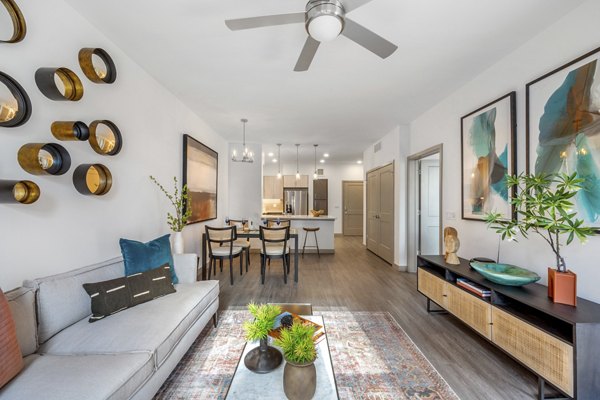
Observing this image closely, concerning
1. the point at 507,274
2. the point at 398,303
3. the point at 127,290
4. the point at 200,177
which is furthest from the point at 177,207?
the point at 507,274

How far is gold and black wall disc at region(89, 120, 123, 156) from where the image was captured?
2207mm

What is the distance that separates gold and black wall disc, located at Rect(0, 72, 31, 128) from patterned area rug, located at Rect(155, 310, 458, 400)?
2017mm

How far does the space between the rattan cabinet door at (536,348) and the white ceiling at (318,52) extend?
2394 mm

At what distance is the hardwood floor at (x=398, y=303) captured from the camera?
1903 mm

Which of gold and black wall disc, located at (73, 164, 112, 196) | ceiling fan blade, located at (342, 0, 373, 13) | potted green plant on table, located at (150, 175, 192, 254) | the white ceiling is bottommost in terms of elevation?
potted green plant on table, located at (150, 175, 192, 254)

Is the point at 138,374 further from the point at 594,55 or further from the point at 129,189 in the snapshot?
the point at 594,55

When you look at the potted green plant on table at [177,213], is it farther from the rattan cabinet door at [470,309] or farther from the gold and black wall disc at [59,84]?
the rattan cabinet door at [470,309]

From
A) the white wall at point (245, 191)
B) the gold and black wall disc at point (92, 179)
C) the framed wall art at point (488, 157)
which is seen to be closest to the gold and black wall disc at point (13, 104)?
the gold and black wall disc at point (92, 179)

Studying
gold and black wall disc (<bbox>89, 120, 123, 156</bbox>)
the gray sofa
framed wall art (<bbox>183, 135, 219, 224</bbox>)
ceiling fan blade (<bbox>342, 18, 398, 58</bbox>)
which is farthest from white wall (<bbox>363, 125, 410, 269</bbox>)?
gold and black wall disc (<bbox>89, 120, 123, 156</bbox>)

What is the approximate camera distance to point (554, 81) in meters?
2.09

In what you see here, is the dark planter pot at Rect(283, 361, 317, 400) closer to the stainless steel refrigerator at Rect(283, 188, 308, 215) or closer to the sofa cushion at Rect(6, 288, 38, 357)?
the sofa cushion at Rect(6, 288, 38, 357)

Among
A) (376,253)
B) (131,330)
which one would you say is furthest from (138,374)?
(376,253)

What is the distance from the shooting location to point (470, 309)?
2332mm

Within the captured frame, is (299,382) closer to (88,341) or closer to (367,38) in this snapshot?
(88,341)
